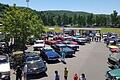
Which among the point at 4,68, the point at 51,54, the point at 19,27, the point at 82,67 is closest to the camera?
the point at 4,68

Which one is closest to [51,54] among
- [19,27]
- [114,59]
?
[114,59]

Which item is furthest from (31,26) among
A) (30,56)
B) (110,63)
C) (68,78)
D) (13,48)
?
(68,78)

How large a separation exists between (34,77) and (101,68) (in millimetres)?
6760

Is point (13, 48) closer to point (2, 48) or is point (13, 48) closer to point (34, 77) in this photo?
point (2, 48)

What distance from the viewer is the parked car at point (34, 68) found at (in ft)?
80.4

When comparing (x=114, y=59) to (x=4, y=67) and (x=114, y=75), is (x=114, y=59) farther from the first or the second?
(x=4, y=67)

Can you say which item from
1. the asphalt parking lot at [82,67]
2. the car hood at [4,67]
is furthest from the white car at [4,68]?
the asphalt parking lot at [82,67]

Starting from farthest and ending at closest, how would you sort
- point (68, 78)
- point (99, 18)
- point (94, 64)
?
point (99, 18)
point (94, 64)
point (68, 78)

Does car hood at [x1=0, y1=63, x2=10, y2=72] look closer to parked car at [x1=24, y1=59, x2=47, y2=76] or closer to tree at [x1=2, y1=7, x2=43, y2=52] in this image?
parked car at [x1=24, y1=59, x2=47, y2=76]

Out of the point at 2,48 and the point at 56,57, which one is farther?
the point at 2,48

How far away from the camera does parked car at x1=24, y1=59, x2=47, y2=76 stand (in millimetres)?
24500

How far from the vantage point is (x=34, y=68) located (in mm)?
24625

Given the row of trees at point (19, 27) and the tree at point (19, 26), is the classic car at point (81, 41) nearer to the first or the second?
the row of trees at point (19, 27)

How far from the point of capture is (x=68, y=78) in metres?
24.1
